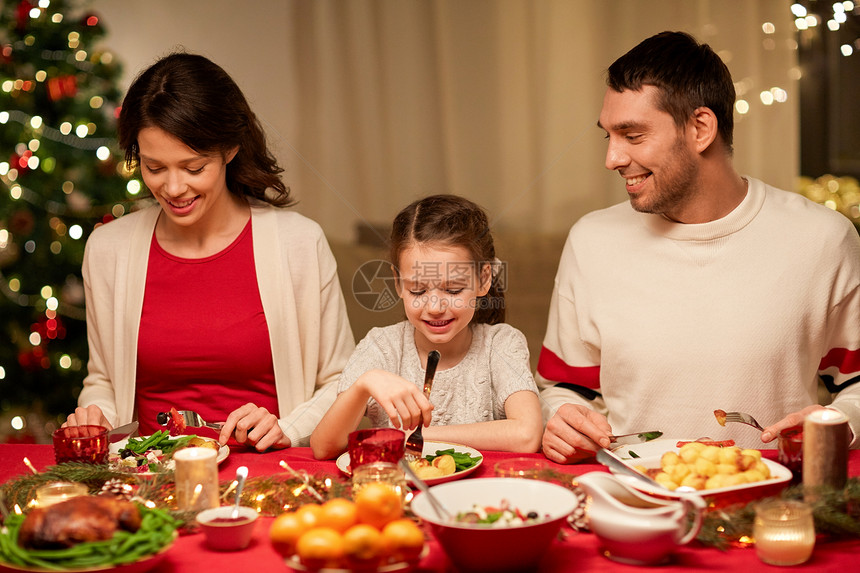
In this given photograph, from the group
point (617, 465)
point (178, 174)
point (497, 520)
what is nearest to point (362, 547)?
point (497, 520)

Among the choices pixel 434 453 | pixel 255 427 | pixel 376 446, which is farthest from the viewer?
pixel 255 427

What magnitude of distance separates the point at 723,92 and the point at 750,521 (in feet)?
4.03

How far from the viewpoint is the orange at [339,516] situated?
1.12 metres

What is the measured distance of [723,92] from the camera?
2.09 m

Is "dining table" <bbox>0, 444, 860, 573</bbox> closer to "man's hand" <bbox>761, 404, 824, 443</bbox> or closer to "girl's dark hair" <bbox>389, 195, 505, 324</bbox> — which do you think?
"man's hand" <bbox>761, 404, 824, 443</bbox>

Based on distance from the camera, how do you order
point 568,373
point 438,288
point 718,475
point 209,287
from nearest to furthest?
point 718,475 → point 438,288 → point 568,373 → point 209,287

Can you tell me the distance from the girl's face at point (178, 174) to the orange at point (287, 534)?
126cm

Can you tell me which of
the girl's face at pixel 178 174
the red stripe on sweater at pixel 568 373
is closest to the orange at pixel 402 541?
the red stripe on sweater at pixel 568 373

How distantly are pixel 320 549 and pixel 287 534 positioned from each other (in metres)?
0.07

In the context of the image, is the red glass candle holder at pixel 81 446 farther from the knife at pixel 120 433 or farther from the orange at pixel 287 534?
the orange at pixel 287 534

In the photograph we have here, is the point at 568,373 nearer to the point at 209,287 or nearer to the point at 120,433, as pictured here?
the point at 209,287

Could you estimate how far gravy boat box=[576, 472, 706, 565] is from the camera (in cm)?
115

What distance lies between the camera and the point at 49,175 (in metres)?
3.57

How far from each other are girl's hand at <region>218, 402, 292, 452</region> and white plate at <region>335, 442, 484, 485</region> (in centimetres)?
20
